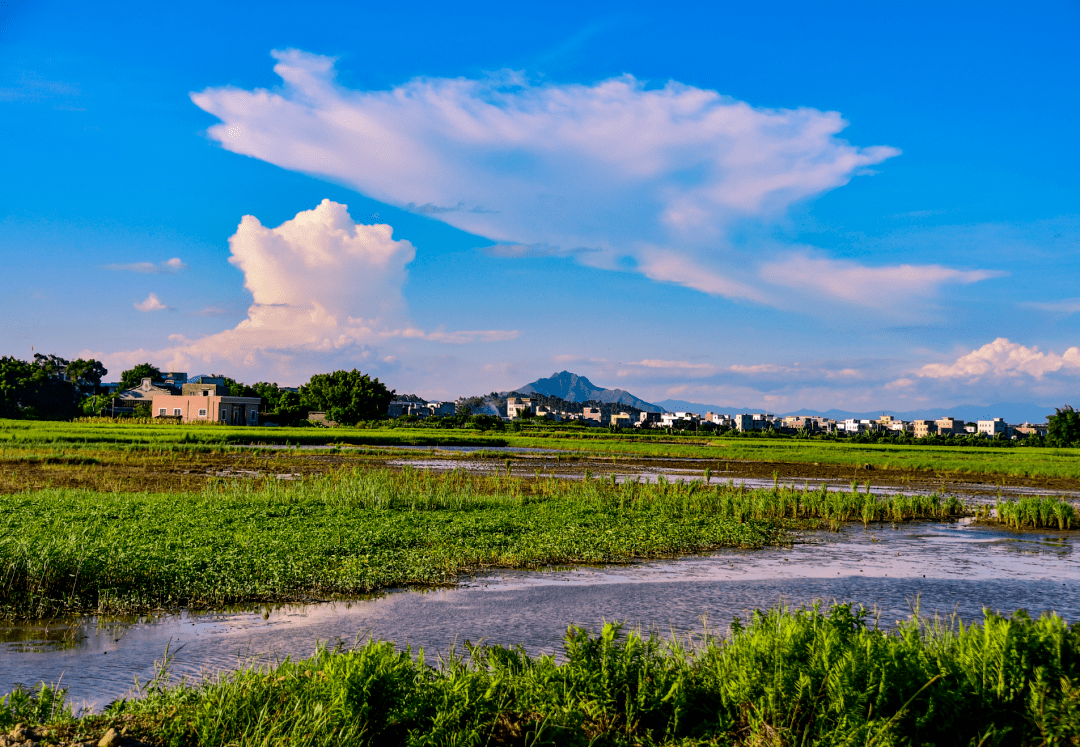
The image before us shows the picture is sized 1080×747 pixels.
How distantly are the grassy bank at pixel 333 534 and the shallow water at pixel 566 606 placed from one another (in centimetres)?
91

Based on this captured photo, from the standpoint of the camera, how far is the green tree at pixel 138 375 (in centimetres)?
12800

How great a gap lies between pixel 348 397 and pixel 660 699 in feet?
361

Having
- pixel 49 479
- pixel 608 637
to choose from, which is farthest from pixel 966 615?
pixel 49 479

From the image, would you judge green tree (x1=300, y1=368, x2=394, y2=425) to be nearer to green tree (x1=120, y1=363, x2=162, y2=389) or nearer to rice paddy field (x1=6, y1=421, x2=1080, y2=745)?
green tree (x1=120, y1=363, x2=162, y2=389)

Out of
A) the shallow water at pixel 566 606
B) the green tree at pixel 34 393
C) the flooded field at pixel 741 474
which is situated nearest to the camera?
the shallow water at pixel 566 606

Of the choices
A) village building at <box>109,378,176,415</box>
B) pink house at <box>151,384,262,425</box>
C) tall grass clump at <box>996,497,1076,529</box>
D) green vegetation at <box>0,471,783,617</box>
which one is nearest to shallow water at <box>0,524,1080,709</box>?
green vegetation at <box>0,471,783,617</box>

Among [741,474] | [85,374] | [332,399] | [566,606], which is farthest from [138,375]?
[566,606]

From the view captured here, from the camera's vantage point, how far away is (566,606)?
Result: 11.1 meters

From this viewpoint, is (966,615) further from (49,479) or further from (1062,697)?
(49,479)

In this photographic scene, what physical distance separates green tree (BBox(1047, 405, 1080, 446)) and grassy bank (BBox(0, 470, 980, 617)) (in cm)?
8981

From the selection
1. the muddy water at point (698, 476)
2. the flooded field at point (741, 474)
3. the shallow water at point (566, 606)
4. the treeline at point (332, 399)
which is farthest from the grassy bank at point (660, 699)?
the treeline at point (332, 399)

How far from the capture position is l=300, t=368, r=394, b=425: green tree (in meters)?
110

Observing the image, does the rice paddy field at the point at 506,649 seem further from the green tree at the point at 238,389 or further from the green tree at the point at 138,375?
the green tree at the point at 138,375

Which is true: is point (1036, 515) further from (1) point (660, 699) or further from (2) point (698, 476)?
(1) point (660, 699)
